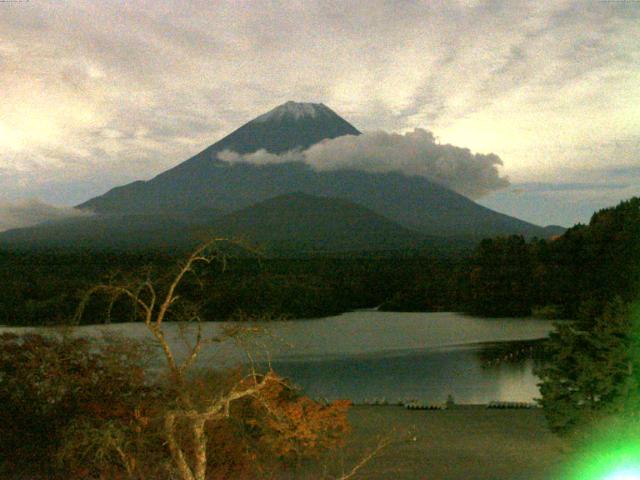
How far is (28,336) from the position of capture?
6363 millimetres

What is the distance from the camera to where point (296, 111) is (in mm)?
78625

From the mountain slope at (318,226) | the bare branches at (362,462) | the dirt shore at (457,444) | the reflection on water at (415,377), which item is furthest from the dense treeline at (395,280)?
the mountain slope at (318,226)

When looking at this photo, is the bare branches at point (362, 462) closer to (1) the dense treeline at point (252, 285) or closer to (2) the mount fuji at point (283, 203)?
(1) the dense treeline at point (252, 285)

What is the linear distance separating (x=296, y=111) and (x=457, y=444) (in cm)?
7399

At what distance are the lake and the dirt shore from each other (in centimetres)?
158

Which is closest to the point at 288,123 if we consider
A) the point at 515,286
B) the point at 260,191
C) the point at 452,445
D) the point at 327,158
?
the point at 327,158

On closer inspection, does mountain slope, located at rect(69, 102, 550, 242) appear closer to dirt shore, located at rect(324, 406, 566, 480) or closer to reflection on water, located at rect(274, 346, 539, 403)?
reflection on water, located at rect(274, 346, 539, 403)

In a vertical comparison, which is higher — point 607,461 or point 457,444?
point 607,461

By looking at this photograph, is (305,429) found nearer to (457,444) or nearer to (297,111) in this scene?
(457,444)

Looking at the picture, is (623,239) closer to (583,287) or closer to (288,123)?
(583,287)

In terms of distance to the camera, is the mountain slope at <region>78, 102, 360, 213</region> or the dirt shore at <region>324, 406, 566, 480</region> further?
the mountain slope at <region>78, 102, 360, 213</region>

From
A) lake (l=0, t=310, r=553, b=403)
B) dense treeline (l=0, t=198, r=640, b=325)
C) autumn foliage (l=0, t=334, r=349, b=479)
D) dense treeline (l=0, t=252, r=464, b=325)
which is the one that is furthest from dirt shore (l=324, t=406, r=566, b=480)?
dense treeline (l=0, t=198, r=640, b=325)

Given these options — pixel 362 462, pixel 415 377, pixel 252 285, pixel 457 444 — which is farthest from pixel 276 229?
pixel 362 462

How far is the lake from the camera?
12.1 meters
